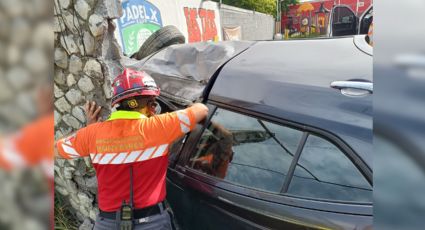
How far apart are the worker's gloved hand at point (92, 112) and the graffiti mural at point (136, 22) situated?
6.24 m

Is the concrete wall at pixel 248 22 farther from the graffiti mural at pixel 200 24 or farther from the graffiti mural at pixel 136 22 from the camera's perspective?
the graffiti mural at pixel 136 22

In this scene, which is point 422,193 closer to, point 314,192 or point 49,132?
point 49,132

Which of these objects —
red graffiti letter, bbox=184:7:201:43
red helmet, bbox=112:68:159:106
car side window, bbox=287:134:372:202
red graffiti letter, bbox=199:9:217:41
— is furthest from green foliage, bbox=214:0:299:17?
car side window, bbox=287:134:372:202

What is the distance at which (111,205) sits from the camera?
2.43m

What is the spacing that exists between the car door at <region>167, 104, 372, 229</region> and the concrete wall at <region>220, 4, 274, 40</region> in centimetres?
1667

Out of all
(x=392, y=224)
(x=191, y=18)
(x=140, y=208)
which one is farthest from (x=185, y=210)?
(x=191, y=18)

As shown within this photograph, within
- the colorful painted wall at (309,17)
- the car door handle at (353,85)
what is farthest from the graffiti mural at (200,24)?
the colorful painted wall at (309,17)

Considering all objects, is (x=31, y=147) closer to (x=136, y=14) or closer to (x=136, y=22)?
(x=136, y=22)

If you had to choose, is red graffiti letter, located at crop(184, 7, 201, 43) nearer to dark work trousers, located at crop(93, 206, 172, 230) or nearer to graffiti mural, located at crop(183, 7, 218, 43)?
graffiti mural, located at crop(183, 7, 218, 43)

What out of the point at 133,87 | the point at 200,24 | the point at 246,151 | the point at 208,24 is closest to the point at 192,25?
the point at 200,24

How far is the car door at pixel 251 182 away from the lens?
66.1 inches

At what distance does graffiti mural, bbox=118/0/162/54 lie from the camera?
31.6 ft

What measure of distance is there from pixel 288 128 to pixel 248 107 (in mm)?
309

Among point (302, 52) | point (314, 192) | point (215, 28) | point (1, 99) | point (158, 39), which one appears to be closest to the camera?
point (1, 99)
